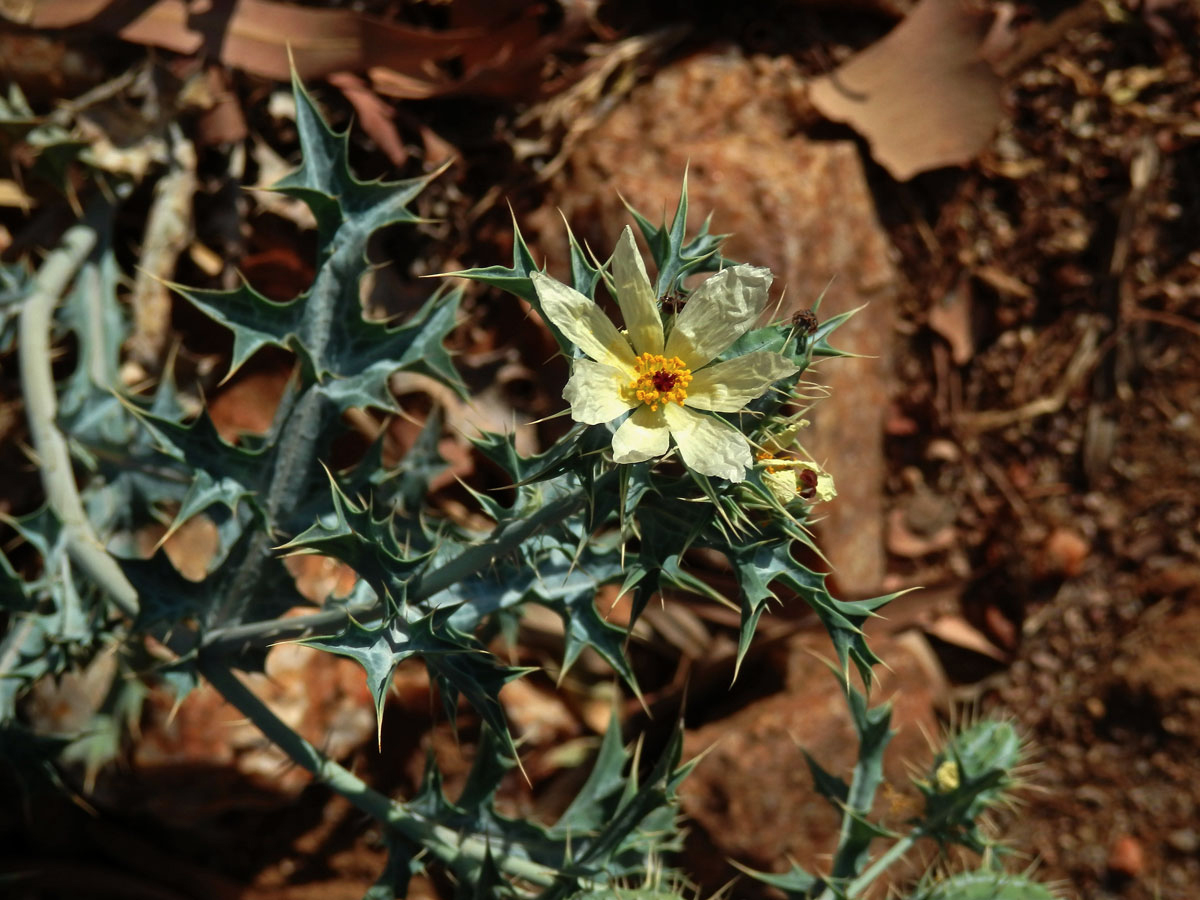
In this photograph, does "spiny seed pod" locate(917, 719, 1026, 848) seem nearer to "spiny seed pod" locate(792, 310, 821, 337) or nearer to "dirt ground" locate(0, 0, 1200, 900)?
"dirt ground" locate(0, 0, 1200, 900)

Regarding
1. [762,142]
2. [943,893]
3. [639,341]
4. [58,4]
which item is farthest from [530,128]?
[943,893]

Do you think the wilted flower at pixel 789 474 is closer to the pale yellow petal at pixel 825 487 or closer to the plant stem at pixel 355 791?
the pale yellow petal at pixel 825 487

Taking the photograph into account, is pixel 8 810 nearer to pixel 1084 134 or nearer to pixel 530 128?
pixel 530 128

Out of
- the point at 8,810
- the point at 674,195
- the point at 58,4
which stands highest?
the point at 58,4

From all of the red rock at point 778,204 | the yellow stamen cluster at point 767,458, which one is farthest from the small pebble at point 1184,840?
the yellow stamen cluster at point 767,458

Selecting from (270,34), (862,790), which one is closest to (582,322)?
(862,790)

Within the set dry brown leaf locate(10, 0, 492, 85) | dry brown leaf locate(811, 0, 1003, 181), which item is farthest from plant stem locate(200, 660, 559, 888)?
dry brown leaf locate(811, 0, 1003, 181)
